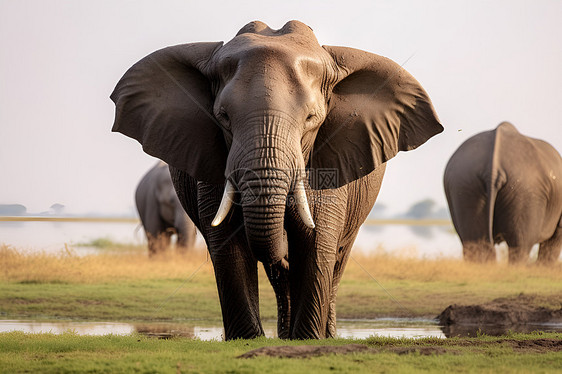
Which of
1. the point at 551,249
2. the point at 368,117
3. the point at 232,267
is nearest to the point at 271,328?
the point at 232,267

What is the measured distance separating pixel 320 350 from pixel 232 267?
1.50 metres

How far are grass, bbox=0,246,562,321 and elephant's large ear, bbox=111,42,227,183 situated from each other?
501 cm

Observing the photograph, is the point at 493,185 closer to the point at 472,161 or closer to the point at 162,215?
the point at 472,161

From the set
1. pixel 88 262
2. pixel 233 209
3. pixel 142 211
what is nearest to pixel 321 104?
pixel 233 209

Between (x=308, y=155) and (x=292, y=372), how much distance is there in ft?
7.82

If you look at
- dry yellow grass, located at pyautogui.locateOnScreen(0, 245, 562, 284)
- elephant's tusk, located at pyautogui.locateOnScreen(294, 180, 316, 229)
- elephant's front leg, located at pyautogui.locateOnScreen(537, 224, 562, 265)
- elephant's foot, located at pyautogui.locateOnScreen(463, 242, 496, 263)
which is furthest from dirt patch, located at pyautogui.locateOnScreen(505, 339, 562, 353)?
elephant's front leg, located at pyautogui.locateOnScreen(537, 224, 562, 265)

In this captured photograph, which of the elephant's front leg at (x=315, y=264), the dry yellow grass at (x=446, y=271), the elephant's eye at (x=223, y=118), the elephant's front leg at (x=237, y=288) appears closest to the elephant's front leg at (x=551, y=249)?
the dry yellow grass at (x=446, y=271)

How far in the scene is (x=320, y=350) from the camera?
7.01m

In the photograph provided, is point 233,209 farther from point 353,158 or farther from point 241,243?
point 353,158

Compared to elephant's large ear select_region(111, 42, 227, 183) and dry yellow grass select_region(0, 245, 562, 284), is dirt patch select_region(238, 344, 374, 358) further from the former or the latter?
dry yellow grass select_region(0, 245, 562, 284)

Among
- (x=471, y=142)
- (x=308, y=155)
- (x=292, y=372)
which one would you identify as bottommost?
(x=292, y=372)

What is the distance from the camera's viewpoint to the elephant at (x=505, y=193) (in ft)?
58.2

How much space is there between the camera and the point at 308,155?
8039mm

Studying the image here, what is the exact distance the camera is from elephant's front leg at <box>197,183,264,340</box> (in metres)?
8.15
